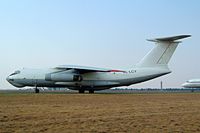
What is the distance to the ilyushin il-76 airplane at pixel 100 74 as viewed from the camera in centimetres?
3719

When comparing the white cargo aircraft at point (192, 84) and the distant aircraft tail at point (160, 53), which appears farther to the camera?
the white cargo aircraft at point (192, 84)

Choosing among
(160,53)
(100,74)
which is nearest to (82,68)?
(100,74)

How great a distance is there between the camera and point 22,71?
4409 cm

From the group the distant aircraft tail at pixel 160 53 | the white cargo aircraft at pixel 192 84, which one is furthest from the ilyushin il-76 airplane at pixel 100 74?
the white cargo aircraft at pixel 192 84

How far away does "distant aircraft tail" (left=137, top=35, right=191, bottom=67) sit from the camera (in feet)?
121

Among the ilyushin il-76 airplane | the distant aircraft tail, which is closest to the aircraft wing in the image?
the ilyushin il-76 airplane

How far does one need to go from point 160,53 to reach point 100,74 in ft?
25.3

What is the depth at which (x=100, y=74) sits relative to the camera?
4012 centimetres

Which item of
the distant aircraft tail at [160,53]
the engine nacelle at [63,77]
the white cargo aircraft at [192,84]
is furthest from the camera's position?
the white cargo aircraft at [192,84]

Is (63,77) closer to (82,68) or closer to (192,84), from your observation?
(82,68)

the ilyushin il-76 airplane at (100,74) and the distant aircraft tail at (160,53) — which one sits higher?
the distant aircraft tail at (160,53)

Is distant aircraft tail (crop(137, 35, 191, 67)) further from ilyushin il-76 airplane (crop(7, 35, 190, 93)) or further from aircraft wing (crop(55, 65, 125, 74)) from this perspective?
aircraft wing (crop(55, 65, 125, 74))

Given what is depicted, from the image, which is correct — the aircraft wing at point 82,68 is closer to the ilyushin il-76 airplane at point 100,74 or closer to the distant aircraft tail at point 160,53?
the ilyushin il-76 airplane at point 100,74

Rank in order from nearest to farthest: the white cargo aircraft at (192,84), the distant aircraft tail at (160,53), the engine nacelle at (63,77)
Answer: the distant aircraft tail at (160,53) → the engine nacelle at (63,77) → the white cargo aircraft at (192,84)
